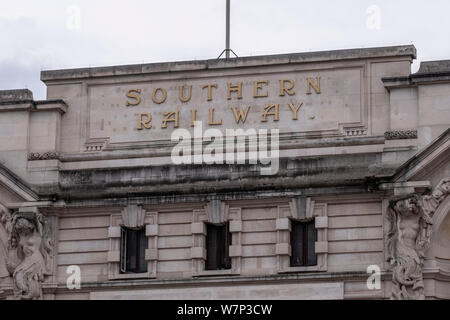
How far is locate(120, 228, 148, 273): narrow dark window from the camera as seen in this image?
6456 cm

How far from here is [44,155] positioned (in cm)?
6569

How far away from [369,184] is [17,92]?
12559 mm

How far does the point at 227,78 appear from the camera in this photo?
65.3 meters

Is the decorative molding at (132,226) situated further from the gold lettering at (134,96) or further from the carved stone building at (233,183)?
the gold lettering at (134,96)

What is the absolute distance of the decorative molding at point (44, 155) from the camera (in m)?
65.6

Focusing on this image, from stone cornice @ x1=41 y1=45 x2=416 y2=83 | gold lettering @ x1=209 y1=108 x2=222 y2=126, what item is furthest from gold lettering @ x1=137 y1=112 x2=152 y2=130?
gold lettering @ x1=209 y1=108 x2=222 y2=126

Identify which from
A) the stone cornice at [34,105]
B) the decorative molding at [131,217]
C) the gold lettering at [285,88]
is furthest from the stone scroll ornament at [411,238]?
the stone cornice at [34,105]

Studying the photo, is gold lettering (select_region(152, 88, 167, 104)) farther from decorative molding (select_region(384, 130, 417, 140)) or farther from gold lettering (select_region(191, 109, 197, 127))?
decorative molding (select_region(384, 130, 417, 140))

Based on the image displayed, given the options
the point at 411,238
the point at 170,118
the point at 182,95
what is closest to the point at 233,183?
the point at 170,118

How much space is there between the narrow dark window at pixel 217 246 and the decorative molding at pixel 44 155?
5.74m

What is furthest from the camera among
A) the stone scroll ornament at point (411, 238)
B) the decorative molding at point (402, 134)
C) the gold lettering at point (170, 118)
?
the gold lettering at point (170, 118)
